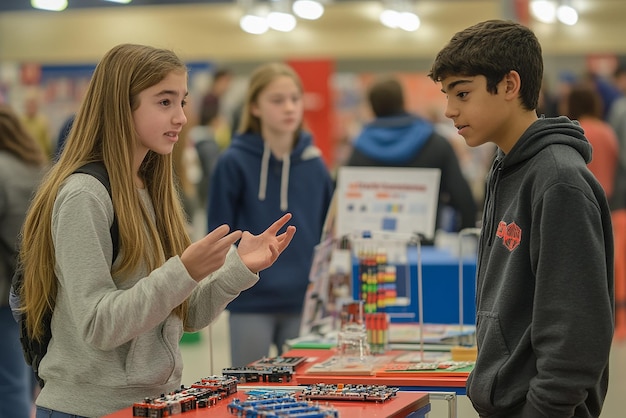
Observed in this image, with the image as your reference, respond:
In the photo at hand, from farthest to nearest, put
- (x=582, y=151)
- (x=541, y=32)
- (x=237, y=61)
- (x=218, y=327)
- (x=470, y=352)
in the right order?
(x=237, y=61) < (x=541, y=32) < (x=218, y=327) < (x=470, y=352) < (x=582, y=151)

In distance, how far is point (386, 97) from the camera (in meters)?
5.67

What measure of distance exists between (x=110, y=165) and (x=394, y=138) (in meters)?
3.16

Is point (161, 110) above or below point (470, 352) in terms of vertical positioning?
above

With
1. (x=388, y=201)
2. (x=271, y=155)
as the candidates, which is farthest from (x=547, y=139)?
(x=271, y=155)

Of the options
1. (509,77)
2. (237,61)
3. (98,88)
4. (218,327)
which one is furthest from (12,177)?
(237,61)

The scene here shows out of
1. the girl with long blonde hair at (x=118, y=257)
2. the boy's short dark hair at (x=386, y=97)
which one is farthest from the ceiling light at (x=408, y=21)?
the girl with long blonde hair at (x=118, y=257)

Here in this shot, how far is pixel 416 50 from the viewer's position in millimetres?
13500

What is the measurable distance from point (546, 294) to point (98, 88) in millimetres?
1227

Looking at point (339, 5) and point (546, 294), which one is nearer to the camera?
point (546, 294)

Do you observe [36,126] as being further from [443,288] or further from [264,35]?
[443,288]

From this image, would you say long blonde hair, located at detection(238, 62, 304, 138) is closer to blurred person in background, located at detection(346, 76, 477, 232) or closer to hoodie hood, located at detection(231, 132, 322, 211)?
hoodie hood, located at detection(231, 132, 322, 211)

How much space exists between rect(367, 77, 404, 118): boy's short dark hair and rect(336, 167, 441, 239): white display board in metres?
1.34

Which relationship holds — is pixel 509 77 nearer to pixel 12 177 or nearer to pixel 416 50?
pixel 12 177

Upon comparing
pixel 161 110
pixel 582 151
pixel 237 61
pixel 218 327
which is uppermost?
pixel 237 61
